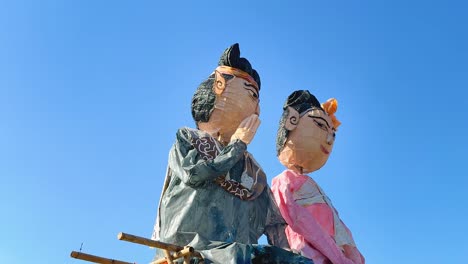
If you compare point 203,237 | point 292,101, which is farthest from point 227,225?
point 292,101

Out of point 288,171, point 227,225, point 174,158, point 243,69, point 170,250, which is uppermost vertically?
point 243,69

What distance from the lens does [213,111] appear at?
16.1 feet

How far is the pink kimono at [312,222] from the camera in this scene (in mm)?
5188

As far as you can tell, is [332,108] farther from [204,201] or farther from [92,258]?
[92,258]

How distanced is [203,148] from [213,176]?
1.09ft

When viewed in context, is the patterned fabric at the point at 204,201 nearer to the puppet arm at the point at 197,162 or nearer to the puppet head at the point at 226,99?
the puppet arm at the point at 197,162

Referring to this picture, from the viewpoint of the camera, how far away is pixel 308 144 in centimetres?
571

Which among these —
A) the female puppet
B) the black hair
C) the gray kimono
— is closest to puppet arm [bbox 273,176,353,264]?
the female puppet

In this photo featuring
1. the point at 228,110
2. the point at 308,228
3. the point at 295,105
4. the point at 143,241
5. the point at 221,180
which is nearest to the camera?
the point at 143,241

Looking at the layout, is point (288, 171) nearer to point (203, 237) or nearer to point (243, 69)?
point (243, 69)

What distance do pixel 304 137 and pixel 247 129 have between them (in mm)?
1203

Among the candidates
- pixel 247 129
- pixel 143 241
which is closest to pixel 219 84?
pixel 247 129

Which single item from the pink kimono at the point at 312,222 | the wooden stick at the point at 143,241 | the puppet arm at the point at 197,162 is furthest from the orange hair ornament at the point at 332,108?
the wooden stick at the point at 143,241

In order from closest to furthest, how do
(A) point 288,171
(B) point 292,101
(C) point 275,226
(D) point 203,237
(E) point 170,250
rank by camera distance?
(E) point 170,250 → (D) point 203,237 → (C) point 275,226 → (A) point 288,171 → (B) point 292,101
